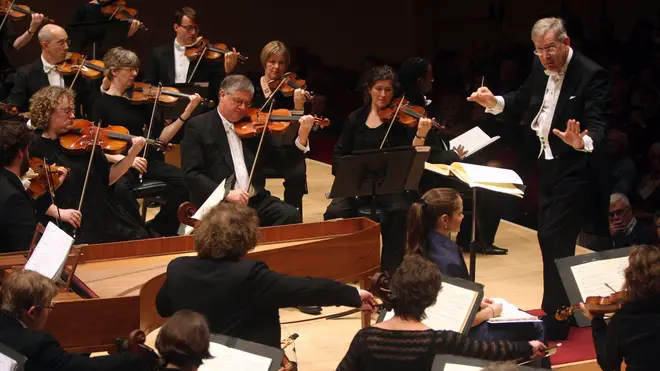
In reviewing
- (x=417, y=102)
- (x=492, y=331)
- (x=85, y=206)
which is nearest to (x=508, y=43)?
(x=417, y=102)

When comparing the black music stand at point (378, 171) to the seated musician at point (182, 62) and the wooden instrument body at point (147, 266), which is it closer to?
the wooden instrument body at point (147, 266)

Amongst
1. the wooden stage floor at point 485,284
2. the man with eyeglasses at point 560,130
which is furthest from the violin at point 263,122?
the man with eyeglasses at point 560,130

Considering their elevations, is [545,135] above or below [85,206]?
above

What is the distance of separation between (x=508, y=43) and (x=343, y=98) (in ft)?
6.08

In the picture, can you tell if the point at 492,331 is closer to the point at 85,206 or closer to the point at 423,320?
the point at 423,320

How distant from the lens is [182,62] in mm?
7520

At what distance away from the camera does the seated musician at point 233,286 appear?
138 inches

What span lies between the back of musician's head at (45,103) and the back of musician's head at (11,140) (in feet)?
2.49

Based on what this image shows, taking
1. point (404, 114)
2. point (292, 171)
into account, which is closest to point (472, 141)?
point (404, 114)

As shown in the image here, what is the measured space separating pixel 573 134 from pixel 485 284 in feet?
5.28

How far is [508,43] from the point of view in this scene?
31.6 ft

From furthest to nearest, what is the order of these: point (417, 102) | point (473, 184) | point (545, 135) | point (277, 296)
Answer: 1. point (417, 102)
2. point (545, 135)
3. point (473, 184)
4. point (277, 296)

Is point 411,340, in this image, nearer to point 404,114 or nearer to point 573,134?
point 573,134

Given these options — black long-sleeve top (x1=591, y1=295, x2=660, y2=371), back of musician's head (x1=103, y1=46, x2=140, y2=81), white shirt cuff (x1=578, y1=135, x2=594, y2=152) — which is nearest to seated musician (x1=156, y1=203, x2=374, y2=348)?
black long-sleeve top (x1=591, y1=295, x2=660, y2=371)
